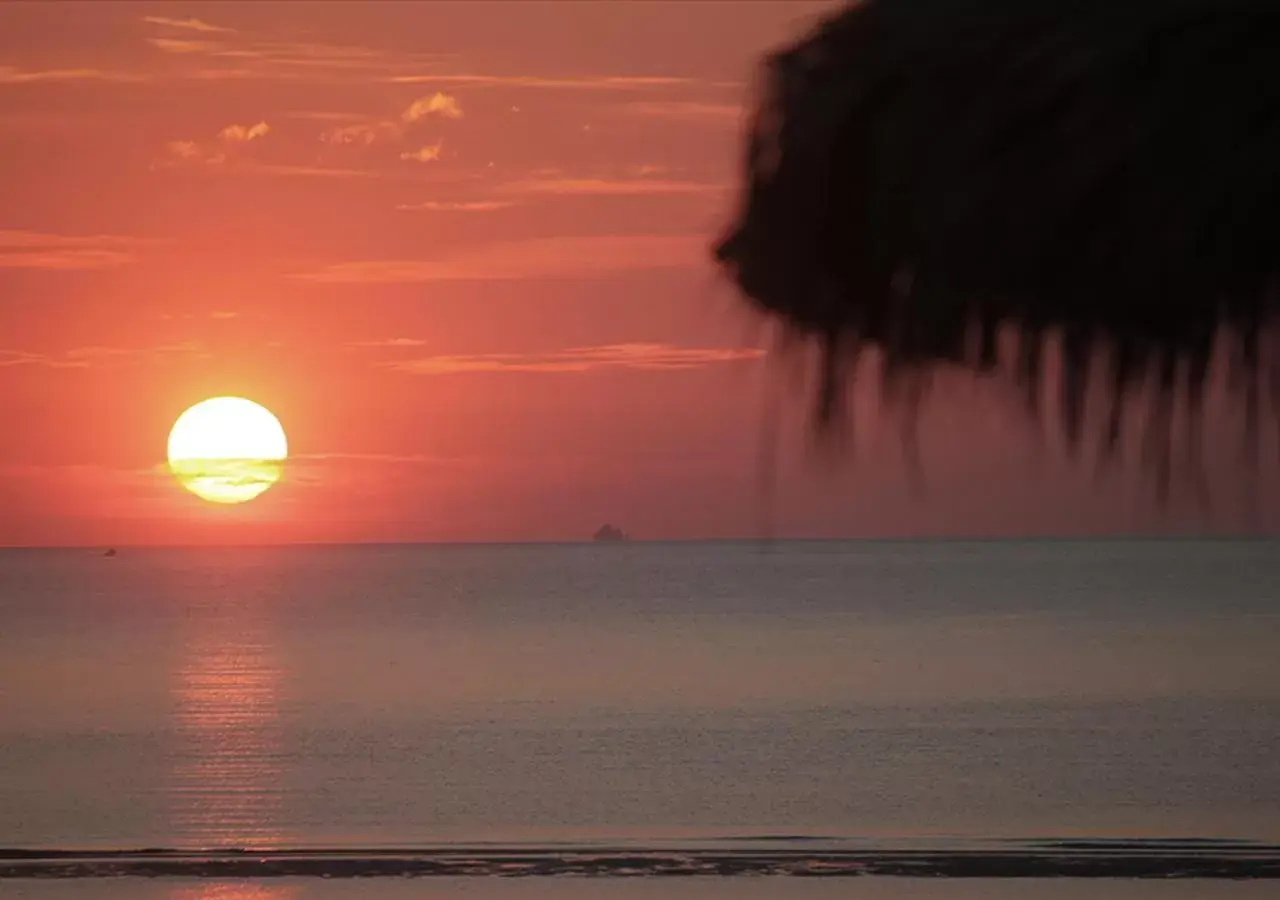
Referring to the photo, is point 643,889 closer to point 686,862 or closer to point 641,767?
point 686,862

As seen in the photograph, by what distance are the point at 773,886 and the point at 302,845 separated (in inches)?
382

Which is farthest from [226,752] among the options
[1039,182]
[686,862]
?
[1039,182]

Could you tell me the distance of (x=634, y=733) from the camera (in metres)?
59.9

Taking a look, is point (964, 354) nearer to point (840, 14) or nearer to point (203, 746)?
point (840, 14)

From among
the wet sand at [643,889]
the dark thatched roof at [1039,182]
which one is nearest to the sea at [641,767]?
the wet sand at [643,889]

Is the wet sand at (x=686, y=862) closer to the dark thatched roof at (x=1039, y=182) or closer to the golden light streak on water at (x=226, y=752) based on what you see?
the golden light streak on water at (x=226, y=752)

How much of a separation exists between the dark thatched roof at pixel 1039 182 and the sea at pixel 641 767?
25.5 m

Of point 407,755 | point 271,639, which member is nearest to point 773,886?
point 407,755

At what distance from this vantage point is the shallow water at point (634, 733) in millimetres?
39844

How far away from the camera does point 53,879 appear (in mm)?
31156

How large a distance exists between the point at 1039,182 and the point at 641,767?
4804 centimetres

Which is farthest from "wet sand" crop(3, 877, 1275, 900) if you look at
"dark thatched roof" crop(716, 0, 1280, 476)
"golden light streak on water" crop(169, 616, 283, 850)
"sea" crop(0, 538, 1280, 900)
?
"dark thatched roof" crop(716, 0, 1280, 476)

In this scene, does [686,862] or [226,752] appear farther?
[226,752]

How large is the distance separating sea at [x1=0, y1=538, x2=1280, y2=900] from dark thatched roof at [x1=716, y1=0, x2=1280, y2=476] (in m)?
25.5
